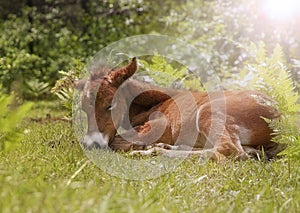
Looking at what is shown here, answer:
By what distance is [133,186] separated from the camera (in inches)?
145

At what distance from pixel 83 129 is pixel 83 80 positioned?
56 centimetres

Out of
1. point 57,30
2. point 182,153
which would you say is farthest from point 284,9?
point 57,30

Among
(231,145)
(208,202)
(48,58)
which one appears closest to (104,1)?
(48,58)

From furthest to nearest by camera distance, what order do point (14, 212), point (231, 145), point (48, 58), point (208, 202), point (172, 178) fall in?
1. point (48, 58)
2. point (231, 145)
3. point (172, 178)
4. point (208, 202)
5. point (14, 212)

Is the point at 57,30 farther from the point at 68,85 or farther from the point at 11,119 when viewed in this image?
the point at 11,119

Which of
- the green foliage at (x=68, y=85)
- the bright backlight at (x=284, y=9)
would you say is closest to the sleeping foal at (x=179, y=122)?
the green foliage at (x=68, y=85)

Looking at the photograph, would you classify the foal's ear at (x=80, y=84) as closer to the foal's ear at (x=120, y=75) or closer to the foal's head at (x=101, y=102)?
the foal's head at (x=101, y=102)

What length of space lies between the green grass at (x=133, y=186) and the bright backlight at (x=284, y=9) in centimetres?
541

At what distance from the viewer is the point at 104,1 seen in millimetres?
13070

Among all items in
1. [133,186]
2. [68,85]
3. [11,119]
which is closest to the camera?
[11,119]

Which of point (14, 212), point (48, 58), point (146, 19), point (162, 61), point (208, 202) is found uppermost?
point (14, 212)

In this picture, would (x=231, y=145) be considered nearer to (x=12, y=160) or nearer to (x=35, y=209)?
(x=12, y=160)

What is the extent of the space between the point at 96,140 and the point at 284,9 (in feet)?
17.9

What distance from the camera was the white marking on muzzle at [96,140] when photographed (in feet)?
17.9
